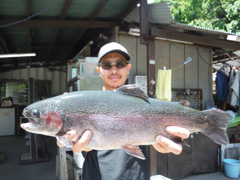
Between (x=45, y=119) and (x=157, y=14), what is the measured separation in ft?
16.1

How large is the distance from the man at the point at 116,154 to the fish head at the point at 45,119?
0.93ft

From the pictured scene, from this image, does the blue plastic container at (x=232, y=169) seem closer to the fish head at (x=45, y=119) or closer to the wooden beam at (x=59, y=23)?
the wooden beam at (x=59, y=23)

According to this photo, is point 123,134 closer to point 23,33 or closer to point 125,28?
point 125,28

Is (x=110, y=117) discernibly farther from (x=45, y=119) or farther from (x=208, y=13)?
(x=208, y=13)

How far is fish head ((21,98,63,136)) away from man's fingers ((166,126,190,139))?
1050mm

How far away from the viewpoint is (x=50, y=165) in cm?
705

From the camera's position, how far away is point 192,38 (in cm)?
604

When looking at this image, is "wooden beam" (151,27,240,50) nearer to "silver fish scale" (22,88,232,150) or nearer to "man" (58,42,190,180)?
"man" (58,42,190,180)

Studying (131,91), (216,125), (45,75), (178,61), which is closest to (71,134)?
(131,91)

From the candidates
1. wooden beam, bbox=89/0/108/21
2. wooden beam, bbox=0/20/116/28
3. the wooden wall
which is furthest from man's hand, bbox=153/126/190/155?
wooden beam, bbox=0/20/116/28

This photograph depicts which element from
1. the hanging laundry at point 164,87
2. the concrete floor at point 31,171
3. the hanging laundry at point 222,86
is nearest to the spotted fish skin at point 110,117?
the hanging laundry at point 164,87

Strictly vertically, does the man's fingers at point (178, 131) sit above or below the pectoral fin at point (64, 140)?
above

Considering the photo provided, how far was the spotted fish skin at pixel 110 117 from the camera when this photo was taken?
1643 millimetres

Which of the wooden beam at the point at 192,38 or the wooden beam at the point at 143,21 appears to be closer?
the wooden beam at the point at 143,21
